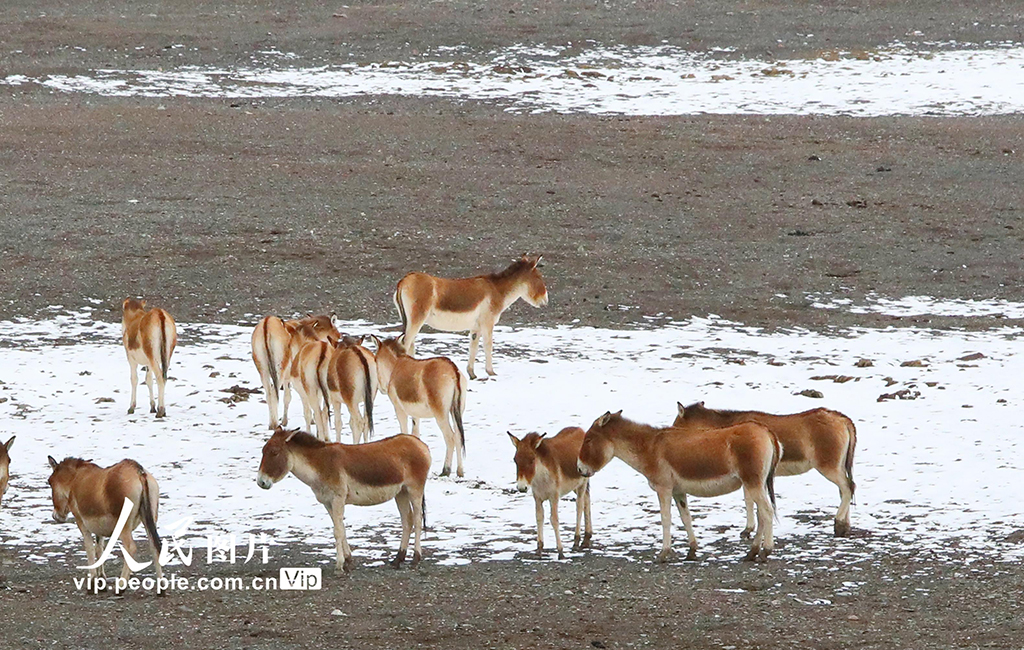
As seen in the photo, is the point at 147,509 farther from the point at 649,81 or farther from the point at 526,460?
the point at 649,81

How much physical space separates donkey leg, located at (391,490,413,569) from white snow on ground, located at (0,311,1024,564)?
271 millimetres

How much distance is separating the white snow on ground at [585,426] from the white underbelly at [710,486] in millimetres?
453

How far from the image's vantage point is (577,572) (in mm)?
9625

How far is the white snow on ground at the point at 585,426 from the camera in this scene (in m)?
10.6

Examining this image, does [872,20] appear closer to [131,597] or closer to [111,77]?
[111,77]

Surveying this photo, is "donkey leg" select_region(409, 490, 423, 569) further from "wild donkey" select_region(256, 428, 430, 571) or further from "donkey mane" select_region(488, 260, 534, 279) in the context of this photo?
"donkey mane" select_region(488, 260, 534, 279)

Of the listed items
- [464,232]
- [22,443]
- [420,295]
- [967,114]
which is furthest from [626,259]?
[967,114]

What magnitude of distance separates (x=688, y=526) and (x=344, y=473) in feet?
7.59

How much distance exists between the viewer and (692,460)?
9.87m

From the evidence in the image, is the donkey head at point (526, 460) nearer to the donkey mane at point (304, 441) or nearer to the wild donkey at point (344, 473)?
the wild donkey at point (344, 473)

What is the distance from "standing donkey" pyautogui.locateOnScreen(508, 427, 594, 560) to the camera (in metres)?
10.1

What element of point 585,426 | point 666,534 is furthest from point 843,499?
point 585,426

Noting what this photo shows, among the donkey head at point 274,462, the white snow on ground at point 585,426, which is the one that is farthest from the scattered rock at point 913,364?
the donkey head at point 274,462

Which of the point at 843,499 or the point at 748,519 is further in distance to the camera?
the point at 843,499
